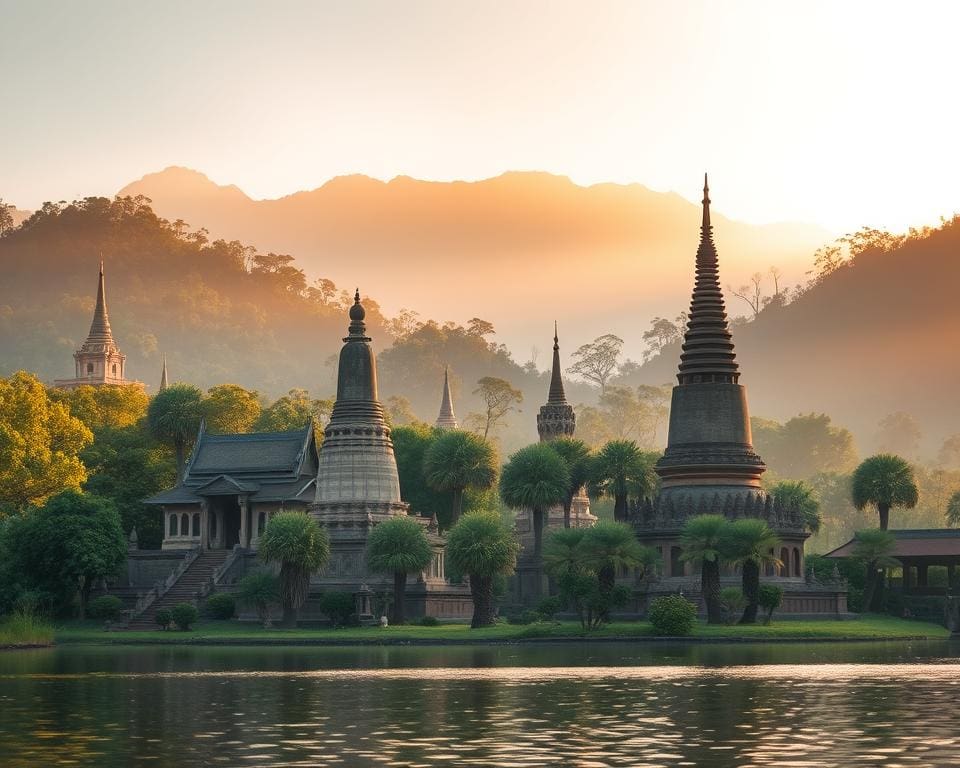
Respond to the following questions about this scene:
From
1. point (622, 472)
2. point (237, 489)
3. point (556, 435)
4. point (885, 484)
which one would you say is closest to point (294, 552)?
point (237, 489)

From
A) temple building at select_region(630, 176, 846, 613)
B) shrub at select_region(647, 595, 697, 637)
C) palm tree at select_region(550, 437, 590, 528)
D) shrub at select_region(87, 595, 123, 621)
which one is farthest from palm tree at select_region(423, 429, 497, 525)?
shrub at select_region(647, 595, 697, 637)

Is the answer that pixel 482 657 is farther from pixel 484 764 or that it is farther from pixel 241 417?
pixel 241 417

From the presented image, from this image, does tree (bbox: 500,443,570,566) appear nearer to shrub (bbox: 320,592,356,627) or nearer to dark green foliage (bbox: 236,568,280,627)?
shrub (bbox: 320,592,356,627)

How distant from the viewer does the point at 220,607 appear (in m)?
101

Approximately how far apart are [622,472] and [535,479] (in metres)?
5.29

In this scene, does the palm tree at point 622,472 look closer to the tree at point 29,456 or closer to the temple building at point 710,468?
the temple building at point 710,468

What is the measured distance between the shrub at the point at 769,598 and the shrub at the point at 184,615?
29.4 meters

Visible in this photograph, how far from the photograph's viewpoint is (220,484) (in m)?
114

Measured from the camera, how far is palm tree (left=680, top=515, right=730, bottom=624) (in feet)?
295

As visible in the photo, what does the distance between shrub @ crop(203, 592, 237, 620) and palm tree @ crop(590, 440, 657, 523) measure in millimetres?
23252

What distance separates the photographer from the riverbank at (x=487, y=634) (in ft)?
282

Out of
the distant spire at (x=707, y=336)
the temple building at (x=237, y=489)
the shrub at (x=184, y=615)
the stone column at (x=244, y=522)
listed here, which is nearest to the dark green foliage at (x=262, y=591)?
the shrub at (x=184, y=615)

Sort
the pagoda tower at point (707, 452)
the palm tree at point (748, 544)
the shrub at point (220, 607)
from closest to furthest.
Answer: the palm tree at point (748, 544) < the shrub at point (220, 607) < the pagoda tower at point (707, 452)

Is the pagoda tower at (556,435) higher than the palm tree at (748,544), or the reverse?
the pagoda tower at (556,435)
